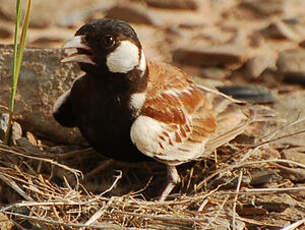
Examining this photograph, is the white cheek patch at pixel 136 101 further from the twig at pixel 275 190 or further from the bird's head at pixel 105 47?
the twig at pixel 275 190

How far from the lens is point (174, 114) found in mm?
5590

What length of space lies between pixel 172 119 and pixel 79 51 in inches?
28.8

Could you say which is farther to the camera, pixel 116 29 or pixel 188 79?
A: pixel 188 79

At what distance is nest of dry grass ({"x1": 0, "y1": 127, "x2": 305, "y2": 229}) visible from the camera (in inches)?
200

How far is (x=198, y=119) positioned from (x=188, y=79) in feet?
1.02

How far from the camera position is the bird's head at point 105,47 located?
522cm

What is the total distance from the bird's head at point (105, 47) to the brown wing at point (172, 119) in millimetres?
291

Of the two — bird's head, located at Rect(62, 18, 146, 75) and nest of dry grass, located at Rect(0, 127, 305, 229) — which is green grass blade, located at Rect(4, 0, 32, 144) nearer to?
nest of dry grass, located at Rect(0, 127, 305, 229)

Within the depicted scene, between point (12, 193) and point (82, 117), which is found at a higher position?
point (82, 117)

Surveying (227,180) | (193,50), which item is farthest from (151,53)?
(227,180)

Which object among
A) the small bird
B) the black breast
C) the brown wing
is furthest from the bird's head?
the brown wing

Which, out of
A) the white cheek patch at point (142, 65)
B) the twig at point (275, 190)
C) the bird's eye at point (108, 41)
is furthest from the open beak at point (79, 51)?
the twig at point (275, 190)

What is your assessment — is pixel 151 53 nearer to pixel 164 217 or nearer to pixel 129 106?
pixel 129 106

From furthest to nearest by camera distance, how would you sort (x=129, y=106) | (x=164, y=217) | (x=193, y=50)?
(x=193, y=50)
(x=129, y=106)
(x=164, y=217)
